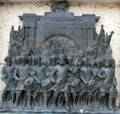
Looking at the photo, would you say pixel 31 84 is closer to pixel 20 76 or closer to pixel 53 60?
pixel 20 76

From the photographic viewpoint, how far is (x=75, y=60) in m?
4.18

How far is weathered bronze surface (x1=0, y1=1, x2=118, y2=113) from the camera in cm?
407

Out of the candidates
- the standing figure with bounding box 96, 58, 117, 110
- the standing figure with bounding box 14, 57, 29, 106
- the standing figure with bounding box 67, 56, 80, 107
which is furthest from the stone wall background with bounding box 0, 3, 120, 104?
the standing figure with bounding box 67, 56, 80, 107

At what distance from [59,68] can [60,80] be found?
149 millimetres

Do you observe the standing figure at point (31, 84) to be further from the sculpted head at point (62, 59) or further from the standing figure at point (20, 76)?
the sculpted head at point (62, 59)

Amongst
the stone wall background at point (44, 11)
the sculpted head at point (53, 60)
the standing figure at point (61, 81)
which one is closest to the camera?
the standing figure at point (61, 81)

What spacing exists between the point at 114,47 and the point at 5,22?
145 cm

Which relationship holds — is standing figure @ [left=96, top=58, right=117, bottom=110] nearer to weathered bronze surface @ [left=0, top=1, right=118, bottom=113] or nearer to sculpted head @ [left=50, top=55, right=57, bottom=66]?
weathered bronze surface @ [left=0, top=1, right=118, bottom=113]

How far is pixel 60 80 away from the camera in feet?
13.3

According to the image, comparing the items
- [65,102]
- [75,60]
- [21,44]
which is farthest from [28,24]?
[65,102]

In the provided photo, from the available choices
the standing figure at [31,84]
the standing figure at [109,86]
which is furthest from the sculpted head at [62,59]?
the standing figure at [109,86]

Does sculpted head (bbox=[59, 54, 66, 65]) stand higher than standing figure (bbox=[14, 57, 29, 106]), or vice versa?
sculpted head (bbox=[59, 54, 66, 65])

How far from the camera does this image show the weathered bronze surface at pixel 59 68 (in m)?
4.07

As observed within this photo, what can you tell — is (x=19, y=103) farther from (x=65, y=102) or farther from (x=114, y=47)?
(x=114, y=47)
